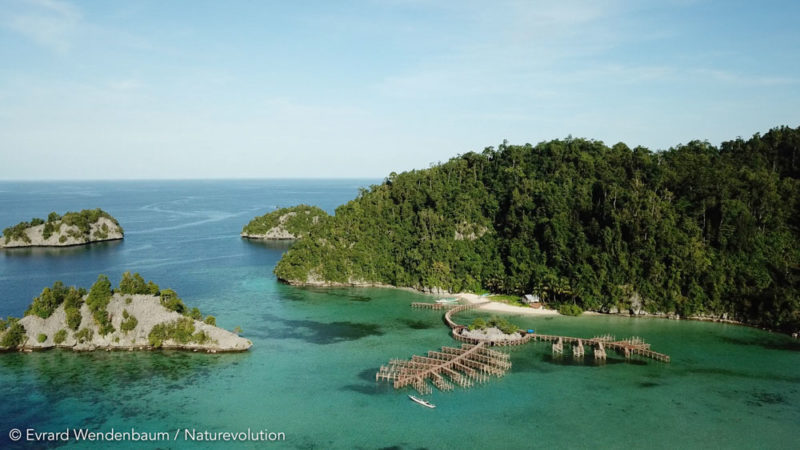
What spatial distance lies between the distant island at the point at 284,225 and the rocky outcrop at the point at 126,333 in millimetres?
86783

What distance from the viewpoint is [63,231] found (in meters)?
122

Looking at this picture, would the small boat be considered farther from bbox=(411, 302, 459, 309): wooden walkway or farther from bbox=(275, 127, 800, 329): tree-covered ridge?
bbox=(275, 127, 800, 329): tree-covered ridge


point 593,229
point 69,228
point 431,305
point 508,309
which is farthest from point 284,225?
point 593,229

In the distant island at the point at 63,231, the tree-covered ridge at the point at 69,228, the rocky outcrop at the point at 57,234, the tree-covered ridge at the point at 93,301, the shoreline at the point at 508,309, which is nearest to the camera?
the tree-covered ridge at the point at 93,301

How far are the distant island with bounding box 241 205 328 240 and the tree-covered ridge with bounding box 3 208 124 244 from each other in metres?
34.4

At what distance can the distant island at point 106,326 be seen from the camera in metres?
52.0

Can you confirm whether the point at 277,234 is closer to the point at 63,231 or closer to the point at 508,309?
the point at 63,231

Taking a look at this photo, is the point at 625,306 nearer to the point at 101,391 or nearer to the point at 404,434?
the point at 404,434

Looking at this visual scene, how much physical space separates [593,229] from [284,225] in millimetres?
94166

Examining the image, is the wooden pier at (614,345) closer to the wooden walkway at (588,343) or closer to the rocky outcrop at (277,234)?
the wooden walkway at (588,343)

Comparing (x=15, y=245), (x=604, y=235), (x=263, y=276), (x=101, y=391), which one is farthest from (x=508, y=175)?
(x=15, y=245)

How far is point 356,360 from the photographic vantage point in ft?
165

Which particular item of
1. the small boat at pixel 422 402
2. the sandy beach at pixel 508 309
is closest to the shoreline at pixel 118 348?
the small boat at pixel 422 402

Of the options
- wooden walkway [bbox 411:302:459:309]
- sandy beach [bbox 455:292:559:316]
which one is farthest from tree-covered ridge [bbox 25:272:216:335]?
sandy beach [bbox 455:292:559:316]
